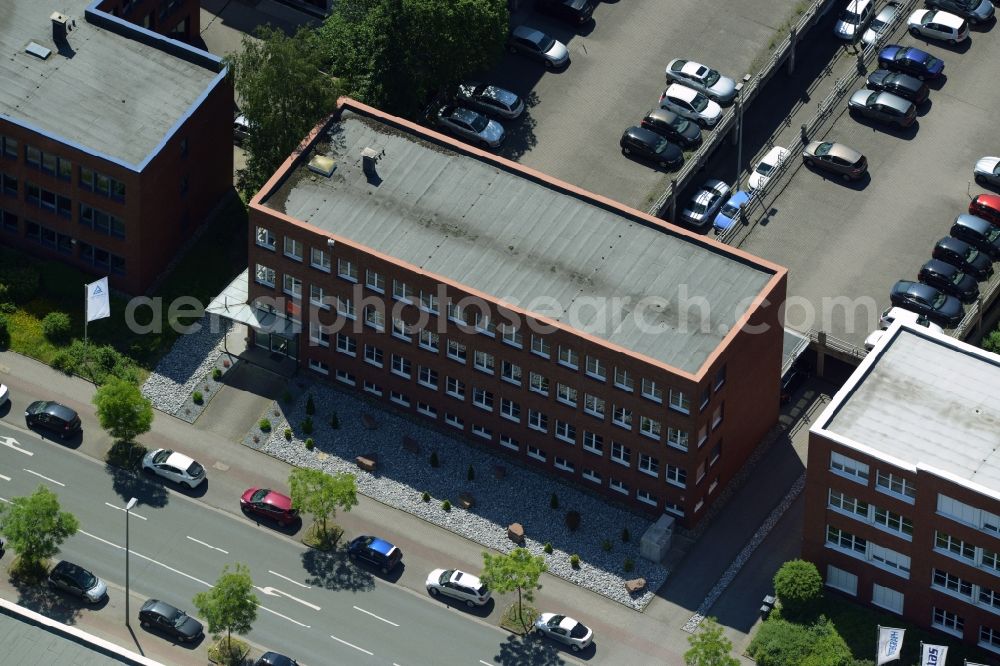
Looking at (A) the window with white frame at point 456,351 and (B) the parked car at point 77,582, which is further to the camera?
(A) the window with white frame at point 456,351

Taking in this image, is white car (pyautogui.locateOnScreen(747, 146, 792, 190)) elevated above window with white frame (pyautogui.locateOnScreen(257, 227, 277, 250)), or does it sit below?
above

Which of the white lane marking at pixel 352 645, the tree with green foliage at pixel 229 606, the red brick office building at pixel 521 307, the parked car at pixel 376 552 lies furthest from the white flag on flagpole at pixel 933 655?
the tree with green foliage at pixel 229 606

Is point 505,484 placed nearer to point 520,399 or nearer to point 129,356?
point 520,399

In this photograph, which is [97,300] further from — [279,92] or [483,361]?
[483,361]

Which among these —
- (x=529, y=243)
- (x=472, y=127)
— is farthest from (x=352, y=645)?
(x=472, y=127)

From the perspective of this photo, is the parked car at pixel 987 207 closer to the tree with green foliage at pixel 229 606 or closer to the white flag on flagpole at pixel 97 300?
the tree with green foliage at pixel 229 606

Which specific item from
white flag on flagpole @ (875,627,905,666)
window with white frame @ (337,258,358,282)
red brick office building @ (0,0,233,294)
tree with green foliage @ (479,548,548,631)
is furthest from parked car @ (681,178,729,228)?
white flag on flagpole @ (875,627,905,666)

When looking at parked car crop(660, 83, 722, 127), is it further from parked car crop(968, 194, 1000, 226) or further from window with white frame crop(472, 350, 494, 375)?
window with white frame crop(472, 350, 494, 375)
